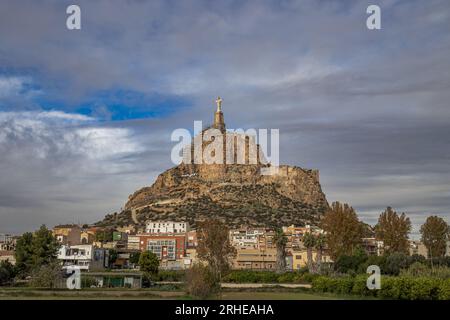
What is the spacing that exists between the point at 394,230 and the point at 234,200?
98320mm

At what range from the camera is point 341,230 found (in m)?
82.2

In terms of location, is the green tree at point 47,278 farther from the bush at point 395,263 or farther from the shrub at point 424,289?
the bush at point 395,263

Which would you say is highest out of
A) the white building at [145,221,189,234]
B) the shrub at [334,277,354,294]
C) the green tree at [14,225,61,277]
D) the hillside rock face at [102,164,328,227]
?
the hillside rock face at [102,164,328,227]

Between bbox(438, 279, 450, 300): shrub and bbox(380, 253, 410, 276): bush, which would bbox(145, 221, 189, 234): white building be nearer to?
bbox(380, 253, 410, 276): bush

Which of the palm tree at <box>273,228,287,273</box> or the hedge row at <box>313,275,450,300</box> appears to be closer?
the hedge row at <box>313,275,450,300</box>

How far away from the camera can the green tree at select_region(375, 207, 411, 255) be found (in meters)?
81.6

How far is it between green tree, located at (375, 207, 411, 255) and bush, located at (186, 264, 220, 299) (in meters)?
40.3

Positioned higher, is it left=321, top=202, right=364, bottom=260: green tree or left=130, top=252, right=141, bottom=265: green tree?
left=321, top=202, right=364, bottom=260: green tree

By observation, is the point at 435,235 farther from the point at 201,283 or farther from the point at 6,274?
the point at 6,274

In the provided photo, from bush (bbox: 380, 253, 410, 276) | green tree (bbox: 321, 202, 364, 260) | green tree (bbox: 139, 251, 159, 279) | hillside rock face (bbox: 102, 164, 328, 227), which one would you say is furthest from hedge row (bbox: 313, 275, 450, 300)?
hillside rock face (bbox: 102, 164, 328, 227)

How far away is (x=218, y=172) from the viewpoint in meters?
197

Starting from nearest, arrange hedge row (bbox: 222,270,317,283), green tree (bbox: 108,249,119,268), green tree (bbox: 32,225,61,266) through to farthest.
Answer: green tree (bbox: 32,225,61,266)
hedge row (bbox: 222,270,317,283)
green tree (bbox: 108,249,119,268)
